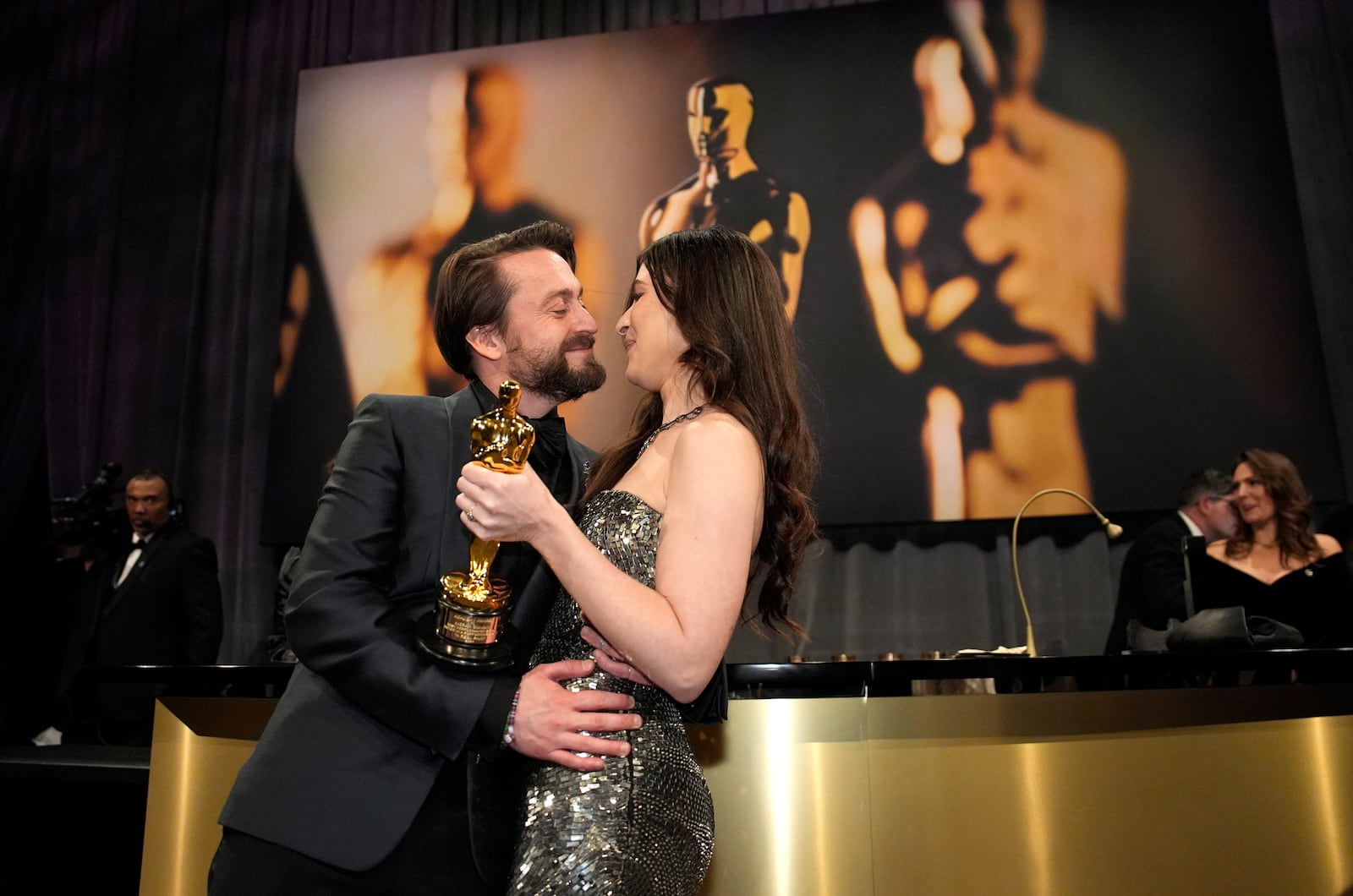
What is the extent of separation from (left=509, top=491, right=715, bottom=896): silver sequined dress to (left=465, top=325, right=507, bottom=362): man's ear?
65cm

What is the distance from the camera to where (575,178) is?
7078 millimetres

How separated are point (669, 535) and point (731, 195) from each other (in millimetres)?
5235

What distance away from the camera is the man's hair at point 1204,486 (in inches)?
212

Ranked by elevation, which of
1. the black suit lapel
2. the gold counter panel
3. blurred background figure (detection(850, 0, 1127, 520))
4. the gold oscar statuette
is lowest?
the gold counter panel

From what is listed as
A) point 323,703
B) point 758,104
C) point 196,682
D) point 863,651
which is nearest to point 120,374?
point 758,104

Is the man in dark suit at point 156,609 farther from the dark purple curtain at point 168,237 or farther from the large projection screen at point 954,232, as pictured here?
the dark purple curtain at point 168,237

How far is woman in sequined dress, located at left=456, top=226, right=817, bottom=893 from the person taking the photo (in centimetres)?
166

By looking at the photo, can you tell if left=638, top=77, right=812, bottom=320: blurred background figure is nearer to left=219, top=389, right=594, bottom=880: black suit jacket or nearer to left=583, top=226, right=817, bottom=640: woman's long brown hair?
left=583, top=226, right=817, bottom=640: woman's long brown hair

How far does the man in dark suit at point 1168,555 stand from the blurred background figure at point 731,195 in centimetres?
232

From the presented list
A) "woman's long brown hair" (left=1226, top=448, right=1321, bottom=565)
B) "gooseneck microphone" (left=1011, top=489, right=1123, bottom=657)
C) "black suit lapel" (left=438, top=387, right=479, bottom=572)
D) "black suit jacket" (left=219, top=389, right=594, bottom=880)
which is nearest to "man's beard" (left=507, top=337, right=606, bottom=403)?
"black suit lapel" (left=438, top=387, right=479, bottom=572)

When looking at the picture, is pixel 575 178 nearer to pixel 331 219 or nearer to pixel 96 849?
pixel 331 219

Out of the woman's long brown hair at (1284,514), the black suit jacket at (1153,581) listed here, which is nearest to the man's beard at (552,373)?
the black suit jacket at (1153,581)

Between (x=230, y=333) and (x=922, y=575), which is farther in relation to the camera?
(x=230, y=333)

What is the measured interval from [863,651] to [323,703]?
486cm
